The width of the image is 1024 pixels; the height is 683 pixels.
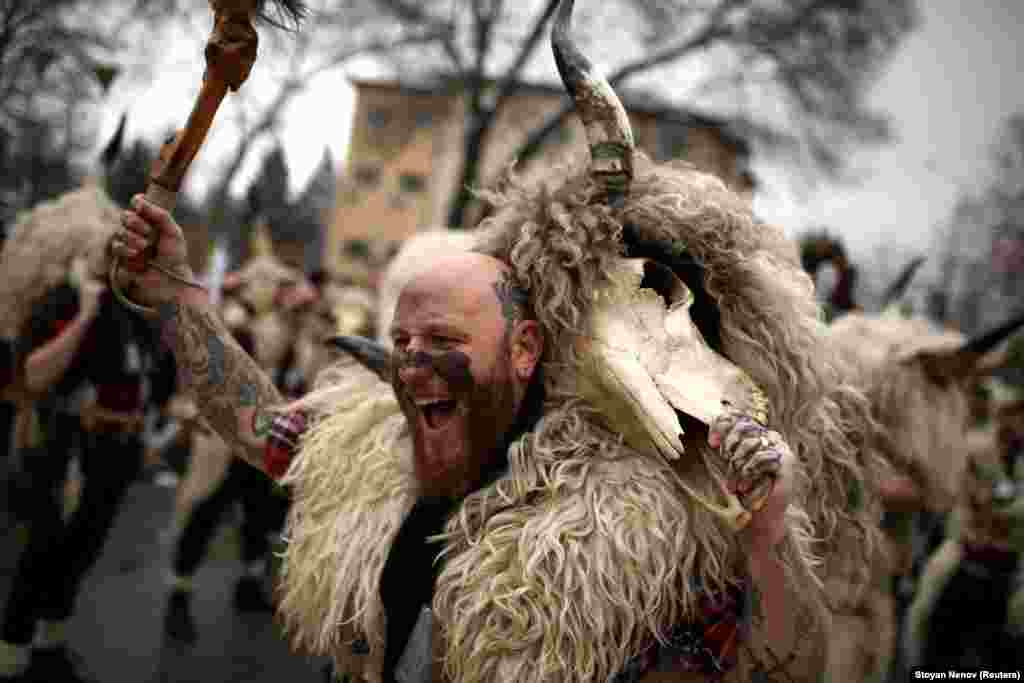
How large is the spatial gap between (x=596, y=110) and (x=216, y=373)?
1.14 meters

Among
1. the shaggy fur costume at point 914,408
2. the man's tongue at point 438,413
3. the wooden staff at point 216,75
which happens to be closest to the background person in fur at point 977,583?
the shaggy fur costume at point 914,408

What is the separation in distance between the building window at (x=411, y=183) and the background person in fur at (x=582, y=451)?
1740 inches

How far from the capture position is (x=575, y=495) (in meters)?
1.96

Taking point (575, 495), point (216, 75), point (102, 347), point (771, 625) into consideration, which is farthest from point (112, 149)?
point (771, 625)

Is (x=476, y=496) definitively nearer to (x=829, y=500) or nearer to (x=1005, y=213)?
(x=829, y=500)

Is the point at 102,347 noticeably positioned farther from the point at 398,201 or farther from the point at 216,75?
the point at 398,201

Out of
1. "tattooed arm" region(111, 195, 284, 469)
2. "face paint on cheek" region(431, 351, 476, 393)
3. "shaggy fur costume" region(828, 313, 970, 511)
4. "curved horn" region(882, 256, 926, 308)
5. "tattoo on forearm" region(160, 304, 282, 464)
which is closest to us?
"face paint on cheek" region(431, 351, 476, 393)

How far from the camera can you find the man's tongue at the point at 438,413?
1.97 m

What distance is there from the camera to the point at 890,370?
12.9 ft

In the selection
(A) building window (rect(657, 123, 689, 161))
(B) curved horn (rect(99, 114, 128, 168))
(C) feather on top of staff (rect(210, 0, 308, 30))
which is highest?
(A) building window (rect(657, 123, 689, 161))

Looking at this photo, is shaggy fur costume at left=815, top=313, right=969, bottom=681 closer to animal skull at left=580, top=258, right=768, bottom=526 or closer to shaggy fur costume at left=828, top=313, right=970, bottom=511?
shaggy fur costume at left=828, top=313, right=970, bottom=511

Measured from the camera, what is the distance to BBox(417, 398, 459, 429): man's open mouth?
1.97m

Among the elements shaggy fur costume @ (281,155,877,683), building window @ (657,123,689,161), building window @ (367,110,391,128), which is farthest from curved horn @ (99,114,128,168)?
building window @ (657,123,689,161)

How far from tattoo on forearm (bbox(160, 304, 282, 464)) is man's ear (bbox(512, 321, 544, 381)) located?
0.76m
